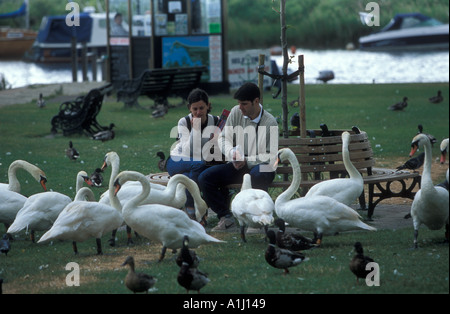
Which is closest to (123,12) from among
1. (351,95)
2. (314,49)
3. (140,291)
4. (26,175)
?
(351,95)

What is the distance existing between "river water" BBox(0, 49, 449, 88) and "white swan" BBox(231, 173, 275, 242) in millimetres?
25156

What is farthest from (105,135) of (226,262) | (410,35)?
(410,35)

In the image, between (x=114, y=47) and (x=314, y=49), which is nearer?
(x=114, y=47)

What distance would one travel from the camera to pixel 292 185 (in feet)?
28.9

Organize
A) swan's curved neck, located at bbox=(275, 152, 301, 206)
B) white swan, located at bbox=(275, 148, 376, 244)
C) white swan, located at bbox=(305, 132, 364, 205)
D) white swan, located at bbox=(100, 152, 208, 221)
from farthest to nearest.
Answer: white swan, located at bbox=(100, 152, 208, 221) < white swan, located at bbox=(305, 132, 364, 205) < swan's curved neck, located at bbox=(275, 152, 301, 206) < white swan, located at bbox=(275, 148, 376, 244)

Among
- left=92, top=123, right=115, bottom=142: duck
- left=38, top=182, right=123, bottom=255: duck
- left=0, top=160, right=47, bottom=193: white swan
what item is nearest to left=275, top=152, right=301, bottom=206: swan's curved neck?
left=38, top=182, right=123, bottom=255: duck

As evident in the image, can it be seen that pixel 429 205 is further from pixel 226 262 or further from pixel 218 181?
pixel 218 181

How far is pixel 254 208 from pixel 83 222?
1756 millimetres

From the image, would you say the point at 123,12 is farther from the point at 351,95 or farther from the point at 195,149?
the point at 195,149

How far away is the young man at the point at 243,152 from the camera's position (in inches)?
374

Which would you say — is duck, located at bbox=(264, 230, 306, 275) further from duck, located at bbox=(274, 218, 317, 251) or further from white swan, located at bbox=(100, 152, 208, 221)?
white swan, located at bbox=(100, 152, 208, 221)

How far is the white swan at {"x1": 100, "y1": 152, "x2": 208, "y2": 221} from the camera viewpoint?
354 inches
